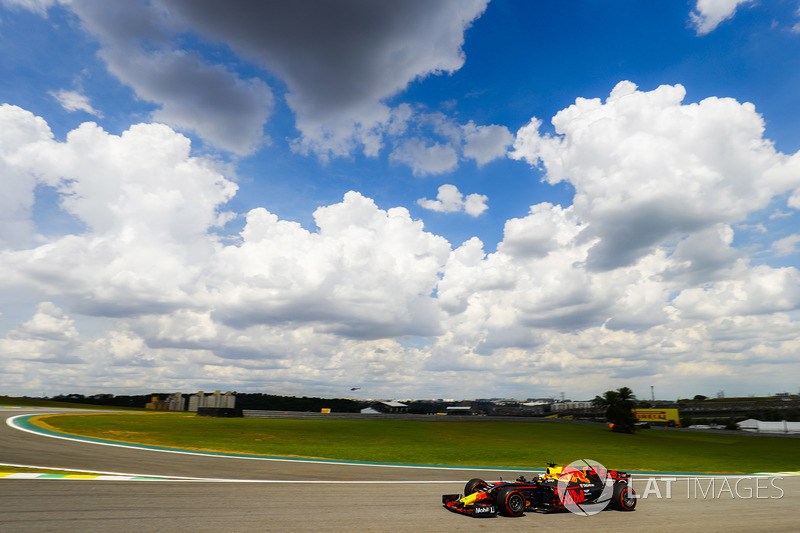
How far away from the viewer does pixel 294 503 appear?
12320mm

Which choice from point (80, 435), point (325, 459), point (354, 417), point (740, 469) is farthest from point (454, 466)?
point (354, 417)

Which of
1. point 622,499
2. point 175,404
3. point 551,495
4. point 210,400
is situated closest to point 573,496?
point 551,495

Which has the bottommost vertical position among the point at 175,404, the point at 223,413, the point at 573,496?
the point at 175,404

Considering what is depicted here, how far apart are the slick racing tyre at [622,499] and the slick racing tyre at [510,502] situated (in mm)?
3309

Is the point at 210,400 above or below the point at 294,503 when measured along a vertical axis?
below

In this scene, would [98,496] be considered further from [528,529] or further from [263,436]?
[263,436]

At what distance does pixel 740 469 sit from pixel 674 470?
633 cm

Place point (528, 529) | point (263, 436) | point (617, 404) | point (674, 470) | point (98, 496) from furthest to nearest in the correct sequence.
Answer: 1. point (617, 404)
2. point (263, 436)
3. point (674, 470)
4. point (98, 496)
5. point (528, 529)

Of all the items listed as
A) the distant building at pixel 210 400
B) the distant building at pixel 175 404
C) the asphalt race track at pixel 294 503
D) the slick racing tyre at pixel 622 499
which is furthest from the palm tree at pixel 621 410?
the distant building at pixel 175 404

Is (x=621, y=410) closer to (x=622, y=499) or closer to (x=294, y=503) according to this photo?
(x=622, y=499)

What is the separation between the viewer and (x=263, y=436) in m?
35.5

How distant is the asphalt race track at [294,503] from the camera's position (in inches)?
399

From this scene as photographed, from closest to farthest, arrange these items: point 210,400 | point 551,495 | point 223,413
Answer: point 551,495, point 223,413, point 210,400

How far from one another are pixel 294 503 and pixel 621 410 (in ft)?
215
